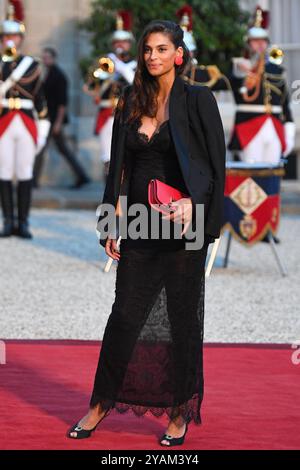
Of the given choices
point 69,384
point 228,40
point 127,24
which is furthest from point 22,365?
point 228,40

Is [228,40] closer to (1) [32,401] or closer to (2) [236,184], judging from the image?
(2) [236,184]

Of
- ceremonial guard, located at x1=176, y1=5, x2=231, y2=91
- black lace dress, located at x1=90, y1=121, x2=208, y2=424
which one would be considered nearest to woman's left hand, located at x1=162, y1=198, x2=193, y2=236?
black lace dress, located at x1=90, y1=121, x2=208, y2=424

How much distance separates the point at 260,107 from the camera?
1295 centimetres

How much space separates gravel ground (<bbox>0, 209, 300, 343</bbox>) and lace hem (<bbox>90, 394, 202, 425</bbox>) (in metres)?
2.40

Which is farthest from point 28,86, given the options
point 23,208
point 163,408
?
point 163,408

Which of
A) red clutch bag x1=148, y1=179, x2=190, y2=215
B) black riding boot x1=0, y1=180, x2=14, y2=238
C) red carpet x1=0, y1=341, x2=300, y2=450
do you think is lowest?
black riding boot x1=0, y1=180, x2=14, y2=238

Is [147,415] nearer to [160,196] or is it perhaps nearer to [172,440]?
[172,440]

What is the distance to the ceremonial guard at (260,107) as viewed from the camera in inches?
503

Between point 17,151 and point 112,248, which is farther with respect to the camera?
point 17,151

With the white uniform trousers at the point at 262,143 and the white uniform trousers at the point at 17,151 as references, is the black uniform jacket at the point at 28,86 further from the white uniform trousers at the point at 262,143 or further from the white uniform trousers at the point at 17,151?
the white uniform trousers at the point at 262,143

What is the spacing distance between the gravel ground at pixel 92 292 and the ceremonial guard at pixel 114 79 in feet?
4.56

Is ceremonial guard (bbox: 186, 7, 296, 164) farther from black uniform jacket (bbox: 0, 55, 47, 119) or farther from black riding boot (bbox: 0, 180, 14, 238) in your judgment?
black riding boot (bbox: 0, 180, 14, 238)

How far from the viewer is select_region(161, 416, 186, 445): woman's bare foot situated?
5.66 metres
